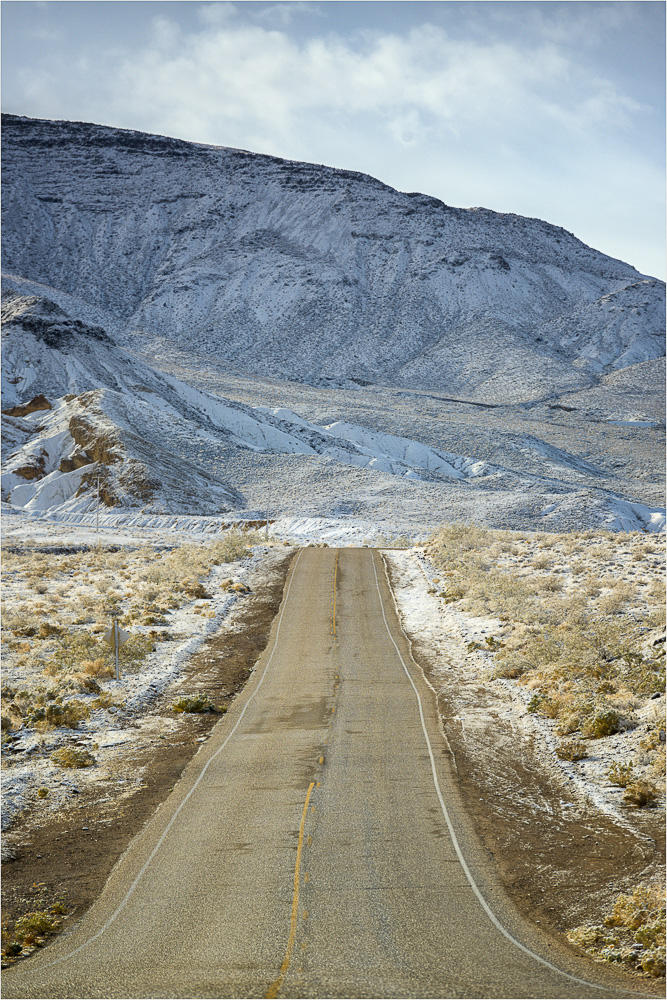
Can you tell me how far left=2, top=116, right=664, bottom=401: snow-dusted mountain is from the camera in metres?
151

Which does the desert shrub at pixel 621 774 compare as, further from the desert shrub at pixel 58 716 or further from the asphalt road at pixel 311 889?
the desert shrub at pixel 58 716

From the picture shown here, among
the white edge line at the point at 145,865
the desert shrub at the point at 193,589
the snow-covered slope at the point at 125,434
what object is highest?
the snow-covered slope at the point at 125,434

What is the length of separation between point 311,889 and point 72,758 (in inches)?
290

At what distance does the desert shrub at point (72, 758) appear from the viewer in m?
17.0

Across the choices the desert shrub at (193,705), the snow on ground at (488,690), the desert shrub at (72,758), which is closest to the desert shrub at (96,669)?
the desert shrub at (193,705)

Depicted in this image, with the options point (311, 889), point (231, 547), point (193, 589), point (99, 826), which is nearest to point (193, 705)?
point (99, 826)

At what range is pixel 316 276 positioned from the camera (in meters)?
168

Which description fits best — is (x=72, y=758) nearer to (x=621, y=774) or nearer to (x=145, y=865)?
(x=145, y=865)

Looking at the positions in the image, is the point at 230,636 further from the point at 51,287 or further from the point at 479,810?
the point at 51,287

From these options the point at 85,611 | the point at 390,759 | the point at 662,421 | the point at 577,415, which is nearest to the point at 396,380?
the point at 577,415

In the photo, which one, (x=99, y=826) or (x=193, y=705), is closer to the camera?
(x=99, y=826)

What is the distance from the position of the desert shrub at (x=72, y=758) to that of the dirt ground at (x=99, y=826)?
0.63 metres

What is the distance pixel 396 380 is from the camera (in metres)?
148

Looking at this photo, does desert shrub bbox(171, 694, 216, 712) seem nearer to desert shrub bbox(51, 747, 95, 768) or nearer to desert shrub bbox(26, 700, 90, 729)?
desert shrub bbox(26, 700, 90, 729)
